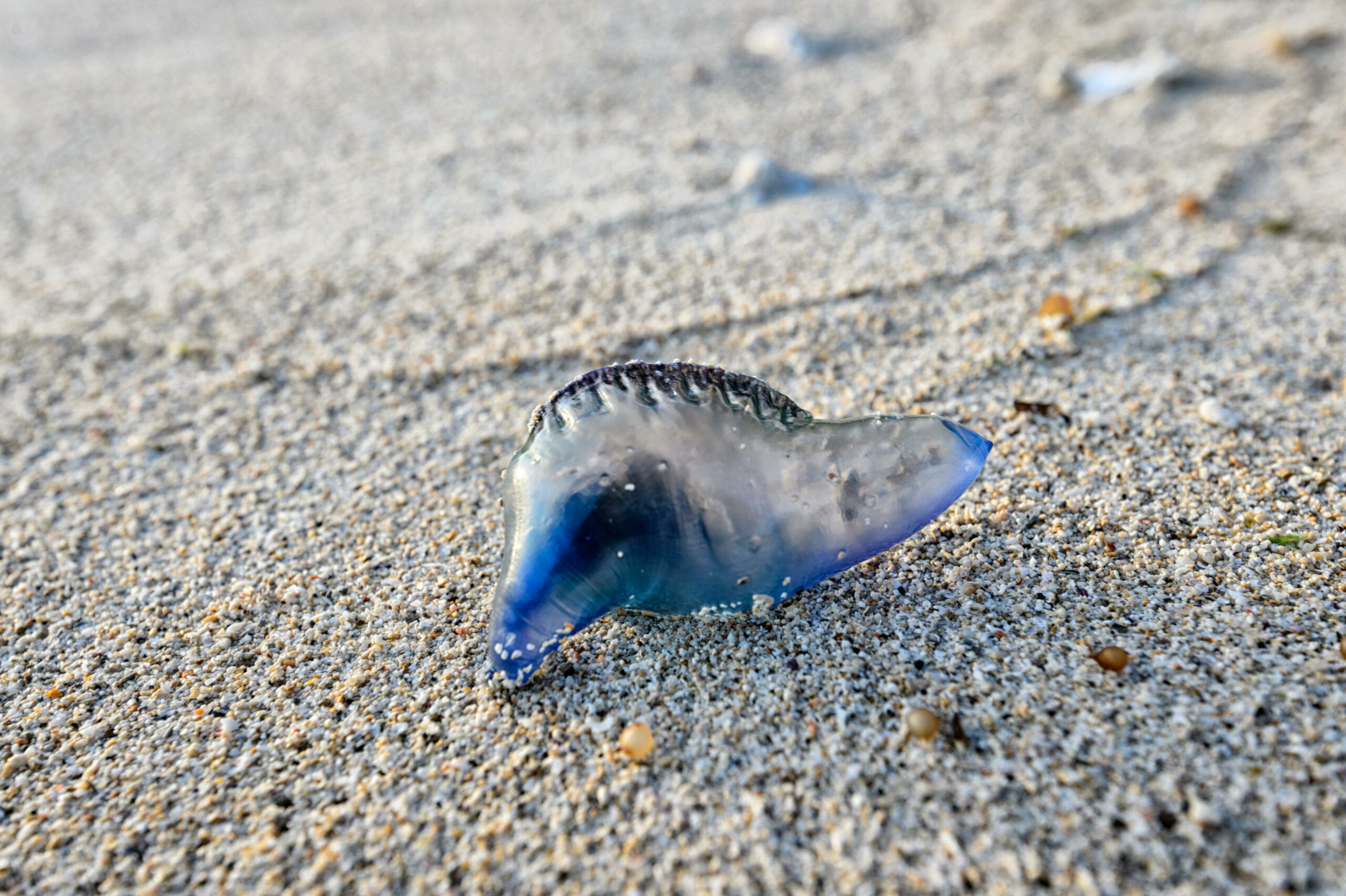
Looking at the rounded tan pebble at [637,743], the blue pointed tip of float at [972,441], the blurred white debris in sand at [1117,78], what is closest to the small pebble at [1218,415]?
the blue pointed tip of float at [972,441]

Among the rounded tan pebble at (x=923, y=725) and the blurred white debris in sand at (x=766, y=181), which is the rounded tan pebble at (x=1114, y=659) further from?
the blurred white debris in sand at (x=766, y=181)

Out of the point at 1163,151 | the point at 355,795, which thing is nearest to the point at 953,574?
the point at 355,795

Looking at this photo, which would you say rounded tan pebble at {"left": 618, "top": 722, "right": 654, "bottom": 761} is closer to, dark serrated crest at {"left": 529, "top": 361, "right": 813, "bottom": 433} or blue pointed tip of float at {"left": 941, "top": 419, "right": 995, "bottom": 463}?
dark serrated crest at {"left": 529, "top": 361, "right": 813, "bottom": 433}

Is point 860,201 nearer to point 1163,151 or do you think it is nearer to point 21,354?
point 1163,151

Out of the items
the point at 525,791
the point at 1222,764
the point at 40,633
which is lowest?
the point at 1222,764

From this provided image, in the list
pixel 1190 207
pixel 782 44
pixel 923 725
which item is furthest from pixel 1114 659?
pixel 782 44

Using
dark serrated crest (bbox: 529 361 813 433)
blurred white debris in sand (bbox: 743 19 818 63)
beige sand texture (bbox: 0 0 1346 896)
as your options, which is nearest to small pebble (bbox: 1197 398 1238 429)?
beige sand texture (bbox: 0 0 1346 896)
